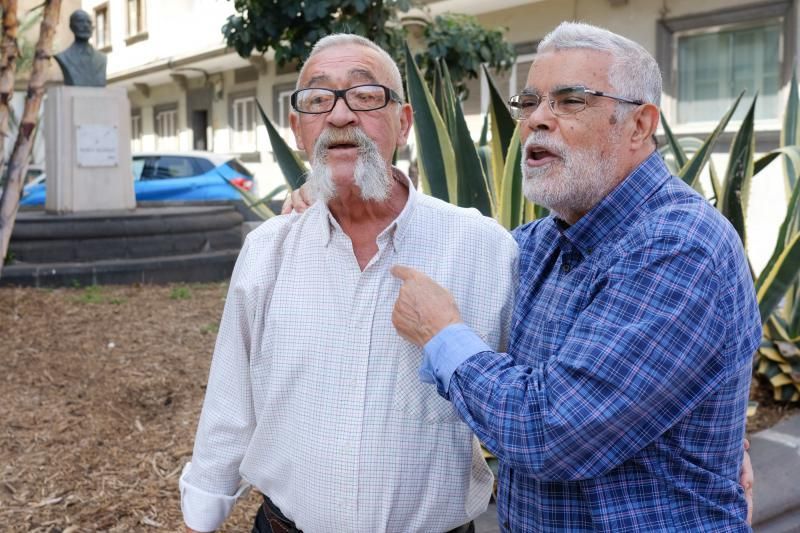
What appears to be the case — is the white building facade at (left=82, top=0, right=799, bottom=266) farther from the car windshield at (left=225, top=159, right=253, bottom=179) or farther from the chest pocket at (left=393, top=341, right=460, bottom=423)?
the chest pocket at (left=393, top=341, right=460, bottom=423)

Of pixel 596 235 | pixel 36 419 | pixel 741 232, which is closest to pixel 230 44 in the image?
pixel 36 419

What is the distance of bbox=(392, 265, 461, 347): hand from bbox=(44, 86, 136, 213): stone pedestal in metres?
8.81

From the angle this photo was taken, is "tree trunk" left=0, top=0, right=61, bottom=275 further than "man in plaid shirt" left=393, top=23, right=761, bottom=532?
Yes

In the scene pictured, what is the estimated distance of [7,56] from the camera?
16.3 feet

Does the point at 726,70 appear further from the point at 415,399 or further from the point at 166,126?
the point at 166,126

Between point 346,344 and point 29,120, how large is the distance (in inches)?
162

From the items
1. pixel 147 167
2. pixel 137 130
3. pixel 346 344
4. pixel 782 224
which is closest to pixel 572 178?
pixel 346 344

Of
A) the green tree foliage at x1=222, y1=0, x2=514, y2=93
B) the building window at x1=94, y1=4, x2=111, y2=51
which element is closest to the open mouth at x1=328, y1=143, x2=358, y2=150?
the green tree foliage at x1=222, y1=0, x2=514, y2=93

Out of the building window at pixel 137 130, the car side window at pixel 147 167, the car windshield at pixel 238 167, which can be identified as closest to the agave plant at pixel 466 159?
the car windshield at pixel 238 167

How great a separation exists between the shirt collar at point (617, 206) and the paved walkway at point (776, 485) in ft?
4.77

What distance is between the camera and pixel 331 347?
5.77ft

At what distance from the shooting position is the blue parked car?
525 inches

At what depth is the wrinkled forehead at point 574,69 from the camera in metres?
1.59

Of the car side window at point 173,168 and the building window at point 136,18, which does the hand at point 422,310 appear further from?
the building window at point 136,18
